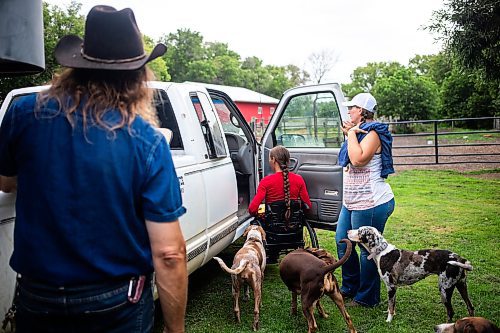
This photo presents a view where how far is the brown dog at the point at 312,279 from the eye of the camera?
3.99 m

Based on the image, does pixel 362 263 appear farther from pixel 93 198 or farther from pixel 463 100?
pixel 463 100

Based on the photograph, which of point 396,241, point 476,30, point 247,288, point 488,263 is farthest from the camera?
point 476,30

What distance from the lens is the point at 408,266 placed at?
14.2 feet

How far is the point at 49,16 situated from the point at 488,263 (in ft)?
70.0

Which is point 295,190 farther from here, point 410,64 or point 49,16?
point 410,64

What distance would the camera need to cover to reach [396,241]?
7.12 m

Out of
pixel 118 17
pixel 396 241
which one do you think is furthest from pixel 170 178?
pixel 396 241

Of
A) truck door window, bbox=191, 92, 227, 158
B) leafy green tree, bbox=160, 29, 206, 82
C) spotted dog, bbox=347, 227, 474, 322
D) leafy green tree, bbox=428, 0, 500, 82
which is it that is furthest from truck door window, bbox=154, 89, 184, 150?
leafy green tree, bbox=160, 29, 206, 82

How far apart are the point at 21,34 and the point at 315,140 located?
11.8 feet

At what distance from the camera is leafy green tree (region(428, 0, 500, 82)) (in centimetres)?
1041

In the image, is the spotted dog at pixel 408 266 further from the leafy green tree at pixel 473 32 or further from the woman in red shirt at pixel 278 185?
the leafy green tree at pixel 473 32

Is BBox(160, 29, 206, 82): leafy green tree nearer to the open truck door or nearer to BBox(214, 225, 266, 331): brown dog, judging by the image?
the open truck door

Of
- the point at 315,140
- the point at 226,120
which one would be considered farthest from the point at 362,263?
the point at 226,120

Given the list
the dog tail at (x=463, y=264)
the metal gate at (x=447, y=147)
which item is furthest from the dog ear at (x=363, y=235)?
the metal gate at (x=447, y=147)
